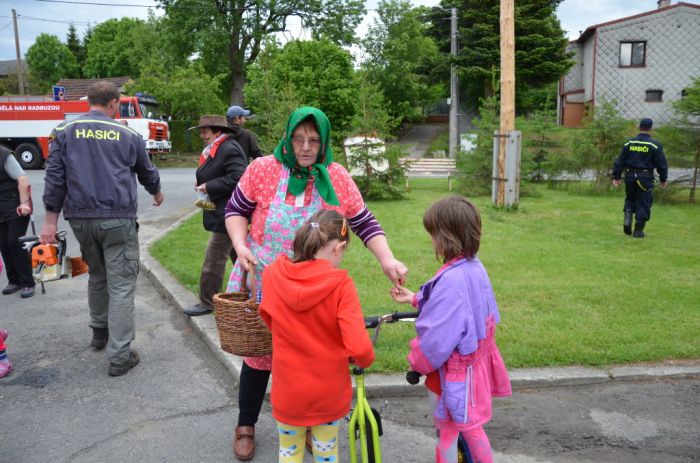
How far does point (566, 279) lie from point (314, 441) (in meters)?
4.97

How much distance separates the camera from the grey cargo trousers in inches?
174

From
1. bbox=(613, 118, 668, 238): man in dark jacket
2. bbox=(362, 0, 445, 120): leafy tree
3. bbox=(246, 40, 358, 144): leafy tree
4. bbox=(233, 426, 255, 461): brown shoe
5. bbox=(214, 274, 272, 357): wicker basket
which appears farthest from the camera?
bbox=(362, 0, 445, 120): leafy tree

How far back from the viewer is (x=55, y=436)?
367 cm

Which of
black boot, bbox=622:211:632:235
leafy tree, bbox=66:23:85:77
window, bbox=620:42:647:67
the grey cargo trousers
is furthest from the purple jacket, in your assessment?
leafy tree, bbox=66:23:85:77

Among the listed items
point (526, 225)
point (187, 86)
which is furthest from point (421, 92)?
point (526, 225)

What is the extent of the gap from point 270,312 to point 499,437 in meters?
1.86

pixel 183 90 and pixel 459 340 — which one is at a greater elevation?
pixel 183 90

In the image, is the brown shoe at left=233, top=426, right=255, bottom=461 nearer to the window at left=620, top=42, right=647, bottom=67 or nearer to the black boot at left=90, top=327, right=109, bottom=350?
the black boot at left=90, top=327, right=109, bottom=350

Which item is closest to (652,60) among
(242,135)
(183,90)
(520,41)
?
(520,41)

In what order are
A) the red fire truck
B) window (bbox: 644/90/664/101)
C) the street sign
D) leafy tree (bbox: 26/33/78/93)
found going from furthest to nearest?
leafy tree (bbox: 26/33/78/93)
window (bbox: 644/90/664/101)
the street sign
the red fire truck

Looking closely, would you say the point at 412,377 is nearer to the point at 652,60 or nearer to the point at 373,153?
the point at 373,153

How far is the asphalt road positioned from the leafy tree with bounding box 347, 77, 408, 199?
9566 millimetres

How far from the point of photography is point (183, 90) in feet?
104

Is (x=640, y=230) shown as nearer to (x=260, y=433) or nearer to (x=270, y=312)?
(x=260, y=433)
